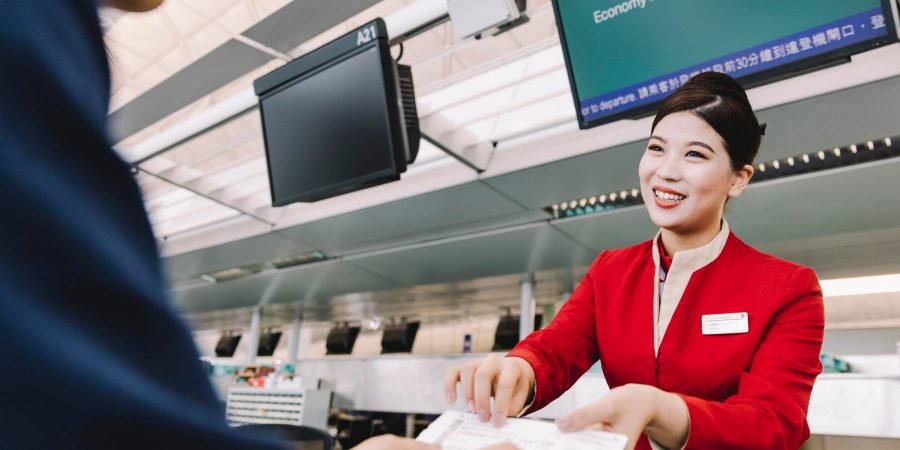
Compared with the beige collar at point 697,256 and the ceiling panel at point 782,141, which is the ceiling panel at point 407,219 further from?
the beige collar at point 697,256

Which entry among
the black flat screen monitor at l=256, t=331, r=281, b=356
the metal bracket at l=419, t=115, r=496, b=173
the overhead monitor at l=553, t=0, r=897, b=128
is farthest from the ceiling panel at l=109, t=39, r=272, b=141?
the black flat screen monitor at l=256, t=331, r=281, b=356

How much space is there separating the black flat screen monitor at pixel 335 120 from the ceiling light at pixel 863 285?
13.9 feet

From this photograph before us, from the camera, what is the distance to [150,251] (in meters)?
0.39

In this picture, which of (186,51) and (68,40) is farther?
(186,51)

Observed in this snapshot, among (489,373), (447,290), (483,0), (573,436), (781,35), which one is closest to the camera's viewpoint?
(573,436)

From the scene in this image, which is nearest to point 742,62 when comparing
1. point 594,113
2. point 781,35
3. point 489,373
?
point 781,35

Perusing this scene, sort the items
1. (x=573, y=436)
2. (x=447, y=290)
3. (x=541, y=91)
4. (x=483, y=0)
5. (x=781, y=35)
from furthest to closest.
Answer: (x=447, y=290) < (x=541, y=91) < (x=483, y=0) < (x=781, y=35) < (x=573, y=436)

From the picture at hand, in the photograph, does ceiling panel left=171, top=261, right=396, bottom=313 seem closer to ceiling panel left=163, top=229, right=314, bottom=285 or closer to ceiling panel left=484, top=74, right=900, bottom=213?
ceiling panel left=163, top=229, right=314, bottom=285

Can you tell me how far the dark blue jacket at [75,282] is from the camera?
0.32 m

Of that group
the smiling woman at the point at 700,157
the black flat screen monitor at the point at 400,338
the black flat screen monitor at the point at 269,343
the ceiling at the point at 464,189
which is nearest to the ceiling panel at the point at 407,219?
the ceiling at the point at 464,189

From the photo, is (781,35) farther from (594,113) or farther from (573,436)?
(573,436)

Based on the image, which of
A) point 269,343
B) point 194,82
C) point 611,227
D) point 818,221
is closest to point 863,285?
point 818,221

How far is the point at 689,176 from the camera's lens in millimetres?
1063

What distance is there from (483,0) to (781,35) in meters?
0.99
